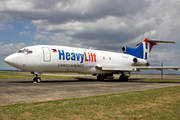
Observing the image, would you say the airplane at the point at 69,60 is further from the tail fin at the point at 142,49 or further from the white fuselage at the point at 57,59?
the tail fin at the point at 142,49

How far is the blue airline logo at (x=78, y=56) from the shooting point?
20.4 m

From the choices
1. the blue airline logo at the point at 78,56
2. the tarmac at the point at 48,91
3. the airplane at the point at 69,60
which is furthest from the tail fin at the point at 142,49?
the tarmac at the point at 48,91

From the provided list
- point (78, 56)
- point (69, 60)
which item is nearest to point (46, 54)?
point (69, 60)

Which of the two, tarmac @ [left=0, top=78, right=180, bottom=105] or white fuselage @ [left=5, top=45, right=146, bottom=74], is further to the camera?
white fuselage @ [left=5, top=45, right=146, bottom=74]

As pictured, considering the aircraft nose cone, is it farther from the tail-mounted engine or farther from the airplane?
the tail-mounted engine

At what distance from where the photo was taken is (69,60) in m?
A: 21.0

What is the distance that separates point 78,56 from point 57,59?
10.8ft

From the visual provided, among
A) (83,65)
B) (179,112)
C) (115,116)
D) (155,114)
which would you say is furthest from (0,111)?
(83,65)

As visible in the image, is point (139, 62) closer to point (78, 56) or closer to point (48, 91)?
point (78, 56)

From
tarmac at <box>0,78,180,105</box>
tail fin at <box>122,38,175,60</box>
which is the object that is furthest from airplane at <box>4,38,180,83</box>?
tarmac at <box>0,78,180,105</box>

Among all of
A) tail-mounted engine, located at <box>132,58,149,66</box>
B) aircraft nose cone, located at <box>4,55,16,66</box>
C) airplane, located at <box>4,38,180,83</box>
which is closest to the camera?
aircraft nose cone, located at <box>4,55,16,66</box>

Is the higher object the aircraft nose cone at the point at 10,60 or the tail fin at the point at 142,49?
the tail fin at the point at 142,49

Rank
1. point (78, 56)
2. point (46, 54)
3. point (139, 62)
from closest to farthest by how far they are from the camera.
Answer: point (46, 54), point (78, 56), point (139, 62)

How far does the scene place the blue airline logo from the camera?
2044cm
